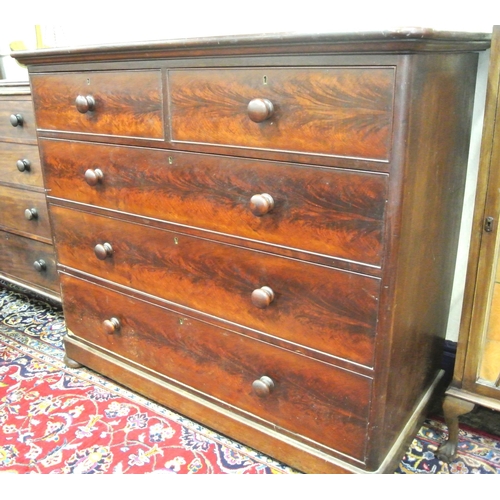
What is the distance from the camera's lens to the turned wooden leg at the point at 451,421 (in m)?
1.30

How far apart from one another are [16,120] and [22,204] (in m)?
0.36

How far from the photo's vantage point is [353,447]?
3.97ft

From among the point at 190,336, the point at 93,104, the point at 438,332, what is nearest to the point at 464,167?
the point at 438,332

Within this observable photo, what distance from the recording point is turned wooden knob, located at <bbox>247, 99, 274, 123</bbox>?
105 cm

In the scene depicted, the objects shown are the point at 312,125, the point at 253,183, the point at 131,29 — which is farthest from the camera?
the point at 131,29

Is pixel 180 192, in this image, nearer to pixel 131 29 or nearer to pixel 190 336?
pixel 190 336

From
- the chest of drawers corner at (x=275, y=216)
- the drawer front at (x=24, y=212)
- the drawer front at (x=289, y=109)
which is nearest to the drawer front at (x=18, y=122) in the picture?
the drawer front at (x=24, y=212)

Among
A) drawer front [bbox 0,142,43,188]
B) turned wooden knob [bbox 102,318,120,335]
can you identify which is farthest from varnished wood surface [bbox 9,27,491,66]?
turned wooden knob [bbox 102,318,120,335]

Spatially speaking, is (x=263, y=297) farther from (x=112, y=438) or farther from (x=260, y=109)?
(x=112, y=438)

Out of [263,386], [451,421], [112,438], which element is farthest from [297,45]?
[112,438]

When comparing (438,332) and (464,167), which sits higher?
(464,167)

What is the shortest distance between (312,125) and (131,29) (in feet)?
4.28

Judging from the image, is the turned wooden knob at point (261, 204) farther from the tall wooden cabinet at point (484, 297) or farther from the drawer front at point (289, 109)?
the tall wooden cabinet at point (484, 297)

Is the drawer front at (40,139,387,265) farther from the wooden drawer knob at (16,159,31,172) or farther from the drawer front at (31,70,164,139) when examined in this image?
the wooden drawer knob at (16,159,31,172)
